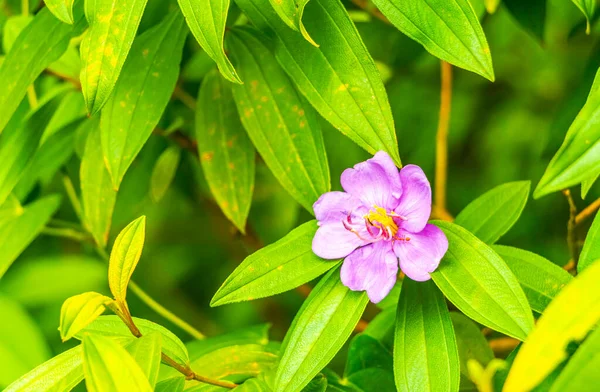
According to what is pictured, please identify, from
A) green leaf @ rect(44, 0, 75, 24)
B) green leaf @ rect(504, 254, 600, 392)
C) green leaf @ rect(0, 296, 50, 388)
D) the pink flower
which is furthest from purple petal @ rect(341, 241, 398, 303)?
green leaf @ rect(0, 296, 50, 388)

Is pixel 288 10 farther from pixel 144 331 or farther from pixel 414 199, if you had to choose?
pixel 144 331

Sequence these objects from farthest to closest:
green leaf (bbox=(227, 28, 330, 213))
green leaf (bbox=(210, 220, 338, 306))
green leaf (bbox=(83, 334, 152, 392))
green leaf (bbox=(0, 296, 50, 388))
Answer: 1. green leaf (bbox=(0, 296, 50, 388))
2. green leaf (bbox=(227, 28, 330, 213))
3. green leaf (bbox=(210, 220, 338, 306))
4. green leaf (bbox=(83, 334, 152, 392))

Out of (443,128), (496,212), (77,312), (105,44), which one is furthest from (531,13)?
(77,312)

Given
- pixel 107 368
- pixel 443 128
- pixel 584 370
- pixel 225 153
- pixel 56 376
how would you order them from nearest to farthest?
1. pixel 584 370
2. pixel 107 368
3. pixel 56 376
4. pixel 225 153
5. pixel 443 128

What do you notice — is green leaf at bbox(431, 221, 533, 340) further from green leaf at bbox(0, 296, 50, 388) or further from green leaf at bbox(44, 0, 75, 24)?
green leaf at bbox(0, 296, 50, 388)

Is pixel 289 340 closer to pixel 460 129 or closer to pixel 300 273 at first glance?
pixel 300 273

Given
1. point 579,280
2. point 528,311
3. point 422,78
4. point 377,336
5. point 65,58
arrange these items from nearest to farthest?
point 579,280, point 528,311, point 377,336, point 65,58, point 422,78

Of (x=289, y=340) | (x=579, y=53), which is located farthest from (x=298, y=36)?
(x=579, y=53)
